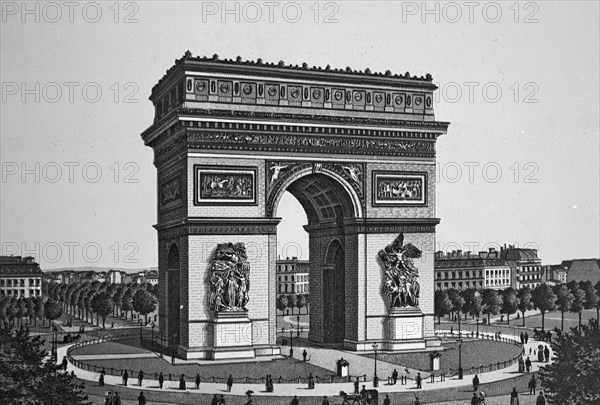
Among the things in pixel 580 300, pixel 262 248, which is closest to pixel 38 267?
pixel 580 300

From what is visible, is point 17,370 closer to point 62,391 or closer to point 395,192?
point 62,391

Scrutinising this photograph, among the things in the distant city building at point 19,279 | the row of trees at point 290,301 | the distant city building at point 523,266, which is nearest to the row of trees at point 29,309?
the distant city building at point 19,279

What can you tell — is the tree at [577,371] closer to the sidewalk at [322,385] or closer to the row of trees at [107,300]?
the sidewalk at [322,385]

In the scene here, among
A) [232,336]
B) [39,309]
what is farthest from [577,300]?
[39,309]

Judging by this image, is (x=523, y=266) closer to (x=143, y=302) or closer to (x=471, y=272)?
(x=471, y=272)

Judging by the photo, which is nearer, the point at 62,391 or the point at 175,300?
the point at 62,391

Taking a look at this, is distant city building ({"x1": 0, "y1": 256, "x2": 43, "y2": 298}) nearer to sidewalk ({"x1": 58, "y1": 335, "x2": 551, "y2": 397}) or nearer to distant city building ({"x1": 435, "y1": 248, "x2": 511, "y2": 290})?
distant city building ({"x1": 435, "y1": 248, "x2": 511, "y2": 290})

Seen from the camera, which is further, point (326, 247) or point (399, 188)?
point (326, 247)

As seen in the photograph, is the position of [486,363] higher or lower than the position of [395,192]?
lower
